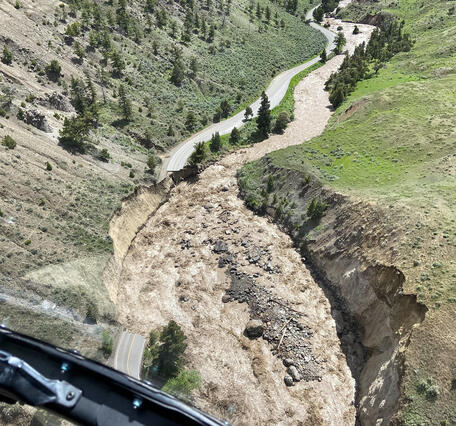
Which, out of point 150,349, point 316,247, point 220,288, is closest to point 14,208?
point 150,349

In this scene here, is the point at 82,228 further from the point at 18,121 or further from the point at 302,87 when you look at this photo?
the point at 302,87

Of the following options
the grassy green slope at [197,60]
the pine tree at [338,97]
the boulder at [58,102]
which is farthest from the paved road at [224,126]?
the boulder at [58,102]

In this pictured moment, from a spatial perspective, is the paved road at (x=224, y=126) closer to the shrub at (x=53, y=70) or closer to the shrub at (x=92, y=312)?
the shrub at (x=53, y=70)

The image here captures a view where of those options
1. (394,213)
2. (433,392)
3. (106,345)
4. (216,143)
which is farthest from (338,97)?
(106,345)

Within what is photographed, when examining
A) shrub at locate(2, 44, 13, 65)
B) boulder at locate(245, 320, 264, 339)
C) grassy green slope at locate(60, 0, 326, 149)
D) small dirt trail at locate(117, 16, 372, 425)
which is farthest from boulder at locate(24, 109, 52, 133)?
boulder at locate(245, 320, 264, 339)

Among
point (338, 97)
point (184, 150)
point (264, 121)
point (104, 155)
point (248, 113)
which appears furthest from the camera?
point (338, 97)

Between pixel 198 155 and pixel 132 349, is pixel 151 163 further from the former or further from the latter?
pixel 132 349
